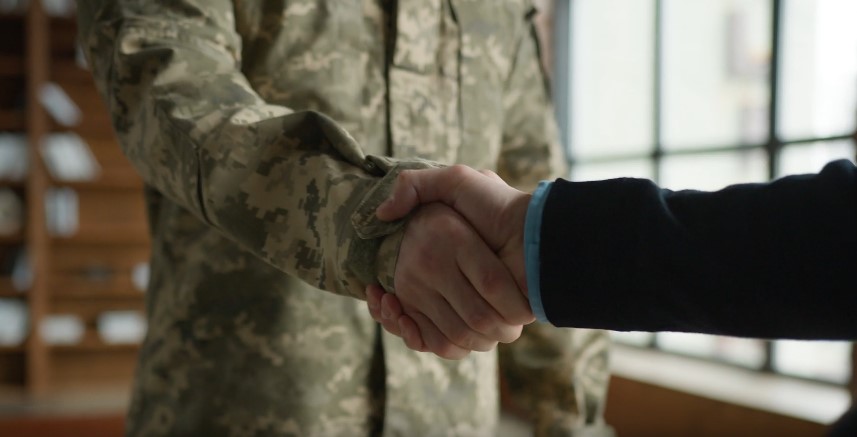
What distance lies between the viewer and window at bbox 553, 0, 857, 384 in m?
2.52

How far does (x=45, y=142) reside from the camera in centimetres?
443

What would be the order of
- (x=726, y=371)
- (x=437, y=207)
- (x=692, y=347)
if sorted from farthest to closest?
(x=692, y=347) → (x=726, y=371) → (x=437, y=207)

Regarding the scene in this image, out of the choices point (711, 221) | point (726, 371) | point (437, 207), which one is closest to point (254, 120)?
point (437, 207)


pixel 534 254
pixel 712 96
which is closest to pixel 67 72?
pixel 712 96

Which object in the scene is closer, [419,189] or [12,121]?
[419,189]

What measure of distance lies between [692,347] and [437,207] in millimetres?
2646

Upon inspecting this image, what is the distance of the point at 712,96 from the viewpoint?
3.01 meters

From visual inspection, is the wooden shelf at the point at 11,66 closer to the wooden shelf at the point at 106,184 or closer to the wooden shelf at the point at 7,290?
the wooden shelf at the point at 106,184

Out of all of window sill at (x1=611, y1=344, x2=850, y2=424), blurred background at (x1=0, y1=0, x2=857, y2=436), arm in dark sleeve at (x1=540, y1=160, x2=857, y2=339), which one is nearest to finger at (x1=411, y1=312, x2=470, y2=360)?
arm in dark sleeve at (x1=540, y1=160, x2=857, y2=339)

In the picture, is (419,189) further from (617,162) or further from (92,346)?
(92,346)

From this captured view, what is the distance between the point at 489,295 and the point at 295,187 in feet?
0.74

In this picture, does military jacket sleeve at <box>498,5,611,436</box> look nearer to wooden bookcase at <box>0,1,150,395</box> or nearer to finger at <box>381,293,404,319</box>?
finger at <box>381,293,404,319</box>

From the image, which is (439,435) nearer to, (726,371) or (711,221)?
(711,221)

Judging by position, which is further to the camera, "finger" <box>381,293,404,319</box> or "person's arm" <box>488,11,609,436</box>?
"person's arm" <box>488,11,609,436</box>
